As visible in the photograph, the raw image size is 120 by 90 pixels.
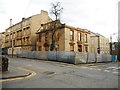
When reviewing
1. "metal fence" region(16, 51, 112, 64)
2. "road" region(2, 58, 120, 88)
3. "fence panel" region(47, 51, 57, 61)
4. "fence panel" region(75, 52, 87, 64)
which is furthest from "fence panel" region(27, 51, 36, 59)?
"road" region(2, 58, 120, 88)

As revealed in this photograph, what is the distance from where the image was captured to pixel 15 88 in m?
8.99

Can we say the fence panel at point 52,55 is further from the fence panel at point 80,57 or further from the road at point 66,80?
the road at point 66,80

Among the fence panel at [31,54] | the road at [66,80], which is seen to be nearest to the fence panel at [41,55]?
the fence panel at [31,54]

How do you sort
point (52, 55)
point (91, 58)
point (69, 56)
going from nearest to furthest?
point (69, 56), point (91, 58), point (52, 55)

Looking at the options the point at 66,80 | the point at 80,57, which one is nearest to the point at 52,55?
the point at 80,57

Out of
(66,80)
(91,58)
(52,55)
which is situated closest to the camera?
(66,80)

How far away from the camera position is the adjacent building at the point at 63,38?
4100cm

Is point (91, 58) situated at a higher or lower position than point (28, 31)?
lower

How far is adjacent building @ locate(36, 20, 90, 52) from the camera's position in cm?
4100

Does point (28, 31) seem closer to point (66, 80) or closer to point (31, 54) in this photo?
point (31, 54)

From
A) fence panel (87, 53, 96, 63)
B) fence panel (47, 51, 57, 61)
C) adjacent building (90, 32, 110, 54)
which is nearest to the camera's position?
fence panel (87, 53, 96, 63)

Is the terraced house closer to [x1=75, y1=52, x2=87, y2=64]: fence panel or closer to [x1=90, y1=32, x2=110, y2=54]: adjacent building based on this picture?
[x1=90, y1=32, x2=110, y2=54]: adjacent building

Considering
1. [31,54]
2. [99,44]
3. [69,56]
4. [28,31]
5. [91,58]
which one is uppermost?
[28,31]

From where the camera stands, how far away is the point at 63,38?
40.7m
